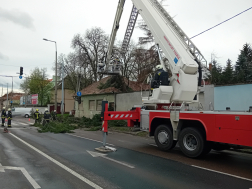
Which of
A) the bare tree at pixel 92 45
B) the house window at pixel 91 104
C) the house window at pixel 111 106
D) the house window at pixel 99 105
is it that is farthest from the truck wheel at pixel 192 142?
the bare tree at pixel 92 45

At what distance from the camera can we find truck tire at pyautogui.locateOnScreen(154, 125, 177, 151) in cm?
835

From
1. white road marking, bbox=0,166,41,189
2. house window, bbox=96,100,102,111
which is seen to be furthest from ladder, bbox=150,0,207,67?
house window, bbox=96,100,102,111

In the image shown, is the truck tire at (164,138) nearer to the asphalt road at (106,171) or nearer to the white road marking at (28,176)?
the asphalt road at (106,171)

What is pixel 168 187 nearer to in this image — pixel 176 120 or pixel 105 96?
pixel 176 120

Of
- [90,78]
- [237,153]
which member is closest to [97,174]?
[237,153]

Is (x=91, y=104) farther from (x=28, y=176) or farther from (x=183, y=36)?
(x=28, y=176)

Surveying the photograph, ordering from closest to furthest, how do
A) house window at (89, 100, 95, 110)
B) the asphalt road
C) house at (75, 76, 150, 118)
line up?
the asphalt road → house at (75, 76, 150, 118) → house window at (89, 100, 95, 110)

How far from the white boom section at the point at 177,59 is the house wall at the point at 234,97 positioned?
4899 mm

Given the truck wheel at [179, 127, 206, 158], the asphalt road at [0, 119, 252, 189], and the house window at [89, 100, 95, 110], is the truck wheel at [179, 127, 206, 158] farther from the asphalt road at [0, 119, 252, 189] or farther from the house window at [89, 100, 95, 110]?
the house window at [89, 100, 95, 110]

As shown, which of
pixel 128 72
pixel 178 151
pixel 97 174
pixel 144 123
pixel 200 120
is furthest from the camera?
pixel 128 72

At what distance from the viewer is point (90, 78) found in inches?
1571

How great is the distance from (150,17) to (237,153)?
665 cm

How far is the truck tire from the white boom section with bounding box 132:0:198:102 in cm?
117

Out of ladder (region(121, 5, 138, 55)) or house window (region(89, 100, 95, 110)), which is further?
house window (region(89, 100, 95, 110))
